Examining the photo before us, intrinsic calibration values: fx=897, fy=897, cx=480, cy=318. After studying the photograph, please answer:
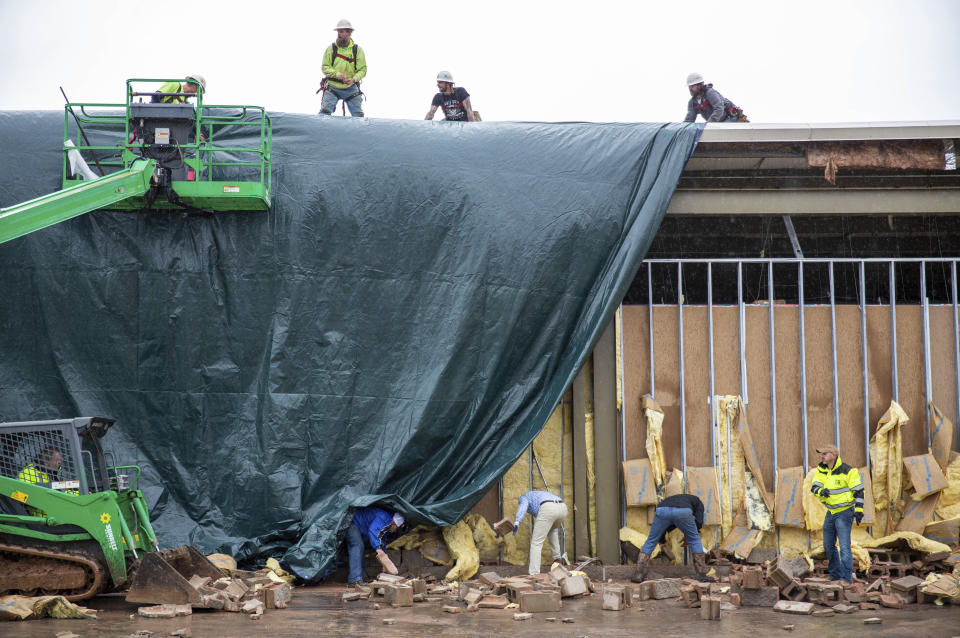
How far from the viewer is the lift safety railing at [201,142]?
11.5 metres

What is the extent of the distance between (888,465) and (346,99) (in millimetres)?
9554

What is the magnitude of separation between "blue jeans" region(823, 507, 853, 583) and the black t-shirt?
25.8ft

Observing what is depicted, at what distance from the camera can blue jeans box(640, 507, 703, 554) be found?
1156 cm

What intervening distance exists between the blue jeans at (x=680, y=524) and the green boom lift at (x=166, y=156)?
662cm

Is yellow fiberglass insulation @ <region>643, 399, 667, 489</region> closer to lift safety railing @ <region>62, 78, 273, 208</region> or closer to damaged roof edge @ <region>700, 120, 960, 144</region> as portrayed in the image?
damaged roof edge @ <region>700, 120, 960, 144</region>

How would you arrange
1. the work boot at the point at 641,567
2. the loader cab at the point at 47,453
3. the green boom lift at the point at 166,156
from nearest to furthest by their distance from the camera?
the loader cab at the point at 47,453 < the green boom lift at the point at 166,156 < the work boot at the point at 641,567

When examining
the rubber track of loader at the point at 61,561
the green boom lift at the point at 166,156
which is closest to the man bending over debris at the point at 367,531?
the rubber track of loader at the point at 61,561

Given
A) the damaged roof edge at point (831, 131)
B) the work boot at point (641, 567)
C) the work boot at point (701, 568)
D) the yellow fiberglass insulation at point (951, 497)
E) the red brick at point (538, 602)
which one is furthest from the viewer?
the damaged roof edge at point (831, 131)

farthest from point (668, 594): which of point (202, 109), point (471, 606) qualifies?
point (202, 109)

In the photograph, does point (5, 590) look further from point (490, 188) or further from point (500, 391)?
point (490, 188)

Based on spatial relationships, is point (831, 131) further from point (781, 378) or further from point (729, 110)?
point (781, 378)

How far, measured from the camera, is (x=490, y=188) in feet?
40.1

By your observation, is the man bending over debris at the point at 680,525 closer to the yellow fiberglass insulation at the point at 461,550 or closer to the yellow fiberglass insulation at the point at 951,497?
the yellow fiberglass insulation at the point at 461,550

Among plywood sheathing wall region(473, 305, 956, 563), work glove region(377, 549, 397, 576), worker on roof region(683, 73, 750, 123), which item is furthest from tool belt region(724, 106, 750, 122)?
work glove region(377, 549, 397, 576)
